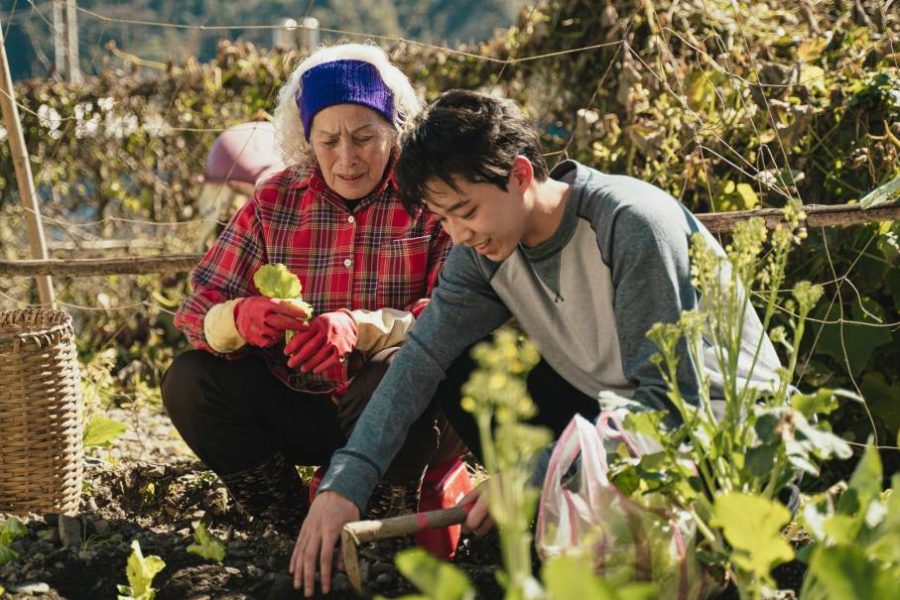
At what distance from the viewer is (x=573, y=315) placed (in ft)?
6.93

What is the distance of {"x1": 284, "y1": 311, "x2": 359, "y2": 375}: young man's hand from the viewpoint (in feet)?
7.47

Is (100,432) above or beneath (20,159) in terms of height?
beneath

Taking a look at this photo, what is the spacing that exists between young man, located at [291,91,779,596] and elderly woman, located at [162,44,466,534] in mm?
246

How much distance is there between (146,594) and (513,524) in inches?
43.0

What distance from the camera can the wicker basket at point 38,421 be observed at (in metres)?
2.57

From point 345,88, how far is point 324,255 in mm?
383

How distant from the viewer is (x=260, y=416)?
2473 mm

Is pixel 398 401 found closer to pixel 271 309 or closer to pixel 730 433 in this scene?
pixel 271 309

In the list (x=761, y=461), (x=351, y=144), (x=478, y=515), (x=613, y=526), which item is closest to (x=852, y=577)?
(x=761, y=461)

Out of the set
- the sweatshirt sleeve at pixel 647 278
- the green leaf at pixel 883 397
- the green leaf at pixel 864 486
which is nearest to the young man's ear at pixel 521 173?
the sweatshirt sleeve at pixel 647 278

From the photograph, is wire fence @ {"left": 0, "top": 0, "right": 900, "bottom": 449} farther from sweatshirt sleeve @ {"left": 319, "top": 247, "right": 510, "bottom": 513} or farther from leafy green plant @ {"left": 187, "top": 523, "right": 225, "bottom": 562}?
leafy green plant @ {"left": 187, "top": 523, "right": 225, "bottom": 562}

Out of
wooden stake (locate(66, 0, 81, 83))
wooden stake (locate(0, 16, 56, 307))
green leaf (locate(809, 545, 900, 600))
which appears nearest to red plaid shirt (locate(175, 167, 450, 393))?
wooden stake (locate(0, 16, 56, 307))

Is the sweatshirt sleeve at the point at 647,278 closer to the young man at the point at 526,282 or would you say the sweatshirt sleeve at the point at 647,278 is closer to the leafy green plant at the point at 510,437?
the young man at the point at 526,282

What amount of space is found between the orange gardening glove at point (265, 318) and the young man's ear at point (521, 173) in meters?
0.60
